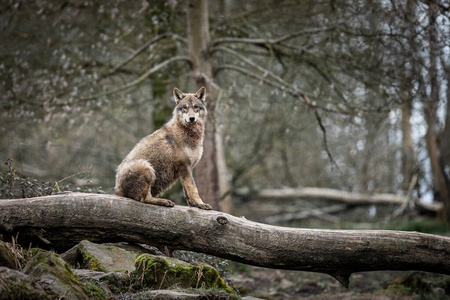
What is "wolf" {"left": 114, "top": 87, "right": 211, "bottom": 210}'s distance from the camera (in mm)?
6961

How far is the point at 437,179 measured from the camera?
592 inches

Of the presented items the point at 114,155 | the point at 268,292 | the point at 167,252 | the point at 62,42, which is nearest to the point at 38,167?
Result: the point at 114,155

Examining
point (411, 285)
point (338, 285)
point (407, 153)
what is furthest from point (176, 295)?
point (407, 153)

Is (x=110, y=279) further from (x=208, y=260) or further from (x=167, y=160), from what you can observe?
(x=208, y=260)

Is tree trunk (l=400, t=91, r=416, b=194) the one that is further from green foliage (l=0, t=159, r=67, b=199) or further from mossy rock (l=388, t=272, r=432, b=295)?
green foliage (l=0, t=159, r=67, b=199)

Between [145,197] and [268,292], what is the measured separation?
476 centimetres

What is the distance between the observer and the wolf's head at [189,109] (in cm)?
749

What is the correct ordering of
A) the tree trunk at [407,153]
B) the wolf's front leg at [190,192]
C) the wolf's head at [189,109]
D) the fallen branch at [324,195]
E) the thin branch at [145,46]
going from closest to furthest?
the wolf's front leg at [190,192] < the wolf's head at [189,109] < the thin branch at [145,46] < the tree trunk at [407,153] < the fallen branch at [324,195]

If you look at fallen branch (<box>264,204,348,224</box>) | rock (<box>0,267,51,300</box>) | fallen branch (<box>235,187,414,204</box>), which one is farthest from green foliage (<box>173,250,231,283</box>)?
fallen branch (<box>235,187,414,204</box>)

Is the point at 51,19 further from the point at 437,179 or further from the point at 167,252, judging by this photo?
the point at 437,179

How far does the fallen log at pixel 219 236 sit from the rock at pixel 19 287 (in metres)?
1.99

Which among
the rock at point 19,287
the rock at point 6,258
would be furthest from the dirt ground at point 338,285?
the rock at point 19,287

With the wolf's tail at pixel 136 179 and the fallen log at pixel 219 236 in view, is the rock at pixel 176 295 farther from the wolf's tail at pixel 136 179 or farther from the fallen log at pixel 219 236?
the wolf's tail at pixel 136 179

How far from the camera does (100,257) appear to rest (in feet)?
21.0
